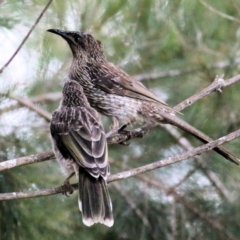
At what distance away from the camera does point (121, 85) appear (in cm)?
490

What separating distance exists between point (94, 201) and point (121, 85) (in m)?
1.30

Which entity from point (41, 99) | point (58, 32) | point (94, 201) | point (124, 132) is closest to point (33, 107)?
point (41, 99)

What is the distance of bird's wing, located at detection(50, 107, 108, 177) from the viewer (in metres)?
3.78

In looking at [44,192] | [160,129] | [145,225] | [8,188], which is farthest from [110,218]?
[160,129]

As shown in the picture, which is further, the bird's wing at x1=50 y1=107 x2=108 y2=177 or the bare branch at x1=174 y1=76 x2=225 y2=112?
the bare branch at x1=174 y1=76 x2=225 y2=112

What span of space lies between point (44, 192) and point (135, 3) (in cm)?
185

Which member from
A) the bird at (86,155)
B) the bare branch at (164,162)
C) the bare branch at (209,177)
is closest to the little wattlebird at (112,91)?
the bare branch at (209,177)

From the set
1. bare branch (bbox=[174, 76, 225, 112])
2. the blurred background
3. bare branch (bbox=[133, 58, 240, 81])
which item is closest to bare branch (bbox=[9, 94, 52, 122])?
the blurred background

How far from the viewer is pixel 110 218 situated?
3.72 metres

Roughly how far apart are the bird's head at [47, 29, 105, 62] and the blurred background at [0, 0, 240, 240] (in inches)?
2.4

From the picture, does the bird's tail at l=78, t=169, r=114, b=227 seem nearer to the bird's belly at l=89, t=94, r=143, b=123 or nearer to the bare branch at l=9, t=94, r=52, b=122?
the bird's belly at l=89, t=94, r=143, b=123

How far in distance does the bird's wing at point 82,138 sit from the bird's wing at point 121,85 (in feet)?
1.86

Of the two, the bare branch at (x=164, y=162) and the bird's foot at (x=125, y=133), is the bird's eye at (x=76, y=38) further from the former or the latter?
the bare branch at (x=164, y=162)

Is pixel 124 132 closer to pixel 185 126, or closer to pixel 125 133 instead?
pixel 125 133
